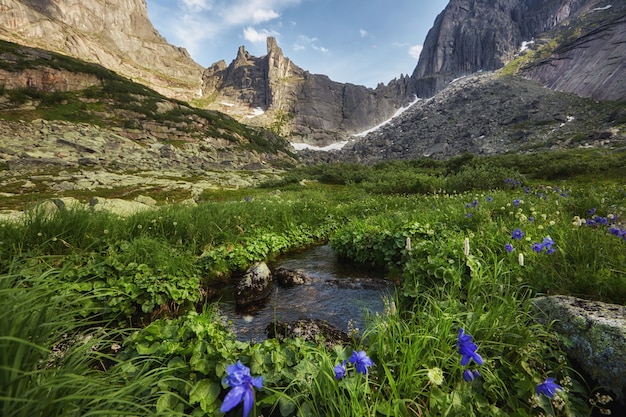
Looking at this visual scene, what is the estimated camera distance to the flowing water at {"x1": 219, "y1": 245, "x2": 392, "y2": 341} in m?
5.84

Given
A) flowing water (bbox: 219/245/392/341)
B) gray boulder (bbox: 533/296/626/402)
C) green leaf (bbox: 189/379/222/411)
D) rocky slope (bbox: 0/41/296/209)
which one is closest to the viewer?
green leaf (bbox: 189/379/222/411)

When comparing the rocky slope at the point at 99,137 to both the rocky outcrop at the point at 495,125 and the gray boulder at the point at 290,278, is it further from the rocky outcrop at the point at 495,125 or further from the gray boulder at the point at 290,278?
the rocky outcrop at the point at 495,125

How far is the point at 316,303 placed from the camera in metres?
6.79

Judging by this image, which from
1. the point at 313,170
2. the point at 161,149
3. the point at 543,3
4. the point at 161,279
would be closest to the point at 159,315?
the point at 161,279

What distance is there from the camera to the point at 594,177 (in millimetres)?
24375

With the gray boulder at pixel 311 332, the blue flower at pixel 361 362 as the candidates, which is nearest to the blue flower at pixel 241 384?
the blue flower at pixel 361 362

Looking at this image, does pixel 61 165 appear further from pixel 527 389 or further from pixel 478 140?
pixel 478 140

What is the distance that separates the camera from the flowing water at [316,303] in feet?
19.2

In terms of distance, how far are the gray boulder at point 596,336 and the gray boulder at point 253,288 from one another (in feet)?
18.7

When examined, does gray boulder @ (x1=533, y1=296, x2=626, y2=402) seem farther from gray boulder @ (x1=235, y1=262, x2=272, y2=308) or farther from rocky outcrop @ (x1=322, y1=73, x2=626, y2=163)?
rocky outcrop @ (x1=322, y1=73, x2=626, y2=163)

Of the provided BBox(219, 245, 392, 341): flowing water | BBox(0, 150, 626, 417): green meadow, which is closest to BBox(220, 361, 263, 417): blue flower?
BBox(0, 150, 626, 417): green meadow

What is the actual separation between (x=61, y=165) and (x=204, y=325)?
Result: 65083mm

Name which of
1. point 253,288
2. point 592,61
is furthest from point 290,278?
point 592,61

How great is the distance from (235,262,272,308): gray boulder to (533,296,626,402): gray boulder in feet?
18.7
